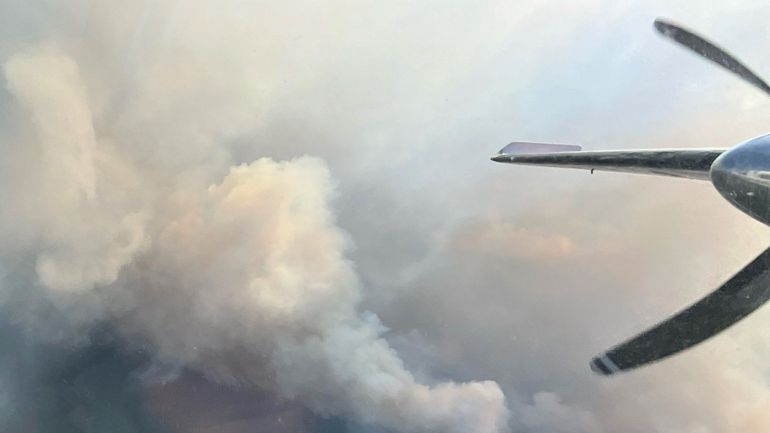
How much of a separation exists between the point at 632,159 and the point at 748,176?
3.27ft

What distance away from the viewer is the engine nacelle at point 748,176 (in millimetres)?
3318

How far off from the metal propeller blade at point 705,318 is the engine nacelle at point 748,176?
0.46 metres

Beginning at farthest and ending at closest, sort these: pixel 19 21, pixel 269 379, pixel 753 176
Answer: pixel 269 379, pixel 19 21, pixel 753 176

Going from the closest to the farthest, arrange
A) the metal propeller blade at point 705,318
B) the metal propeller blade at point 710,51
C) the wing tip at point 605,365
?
the metal propeller blade at point 705,318
the wing tip at point 605,365
the metal propeller blade at point 710,51

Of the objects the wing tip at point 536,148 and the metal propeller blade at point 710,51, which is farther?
the wing tip at point 536,148

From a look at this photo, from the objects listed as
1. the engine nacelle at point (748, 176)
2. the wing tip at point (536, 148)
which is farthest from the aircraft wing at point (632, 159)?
the engine nacelle at point (748, 176)

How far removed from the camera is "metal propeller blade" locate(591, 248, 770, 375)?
12.5ft

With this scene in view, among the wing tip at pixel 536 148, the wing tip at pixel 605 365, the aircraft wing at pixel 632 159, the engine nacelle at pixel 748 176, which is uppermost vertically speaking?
the wing tip at pixel 536 148

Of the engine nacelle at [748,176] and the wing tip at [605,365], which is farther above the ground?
the engine nacelle at [748,176]

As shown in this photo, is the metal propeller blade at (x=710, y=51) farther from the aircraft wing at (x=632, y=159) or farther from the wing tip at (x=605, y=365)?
the wing tip at (x=605, y=365)

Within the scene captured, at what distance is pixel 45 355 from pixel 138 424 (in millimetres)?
1590

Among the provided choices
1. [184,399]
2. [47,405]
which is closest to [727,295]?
[184,399]

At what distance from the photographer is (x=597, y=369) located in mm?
3984

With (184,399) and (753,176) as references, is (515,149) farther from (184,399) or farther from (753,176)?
(184,399)
